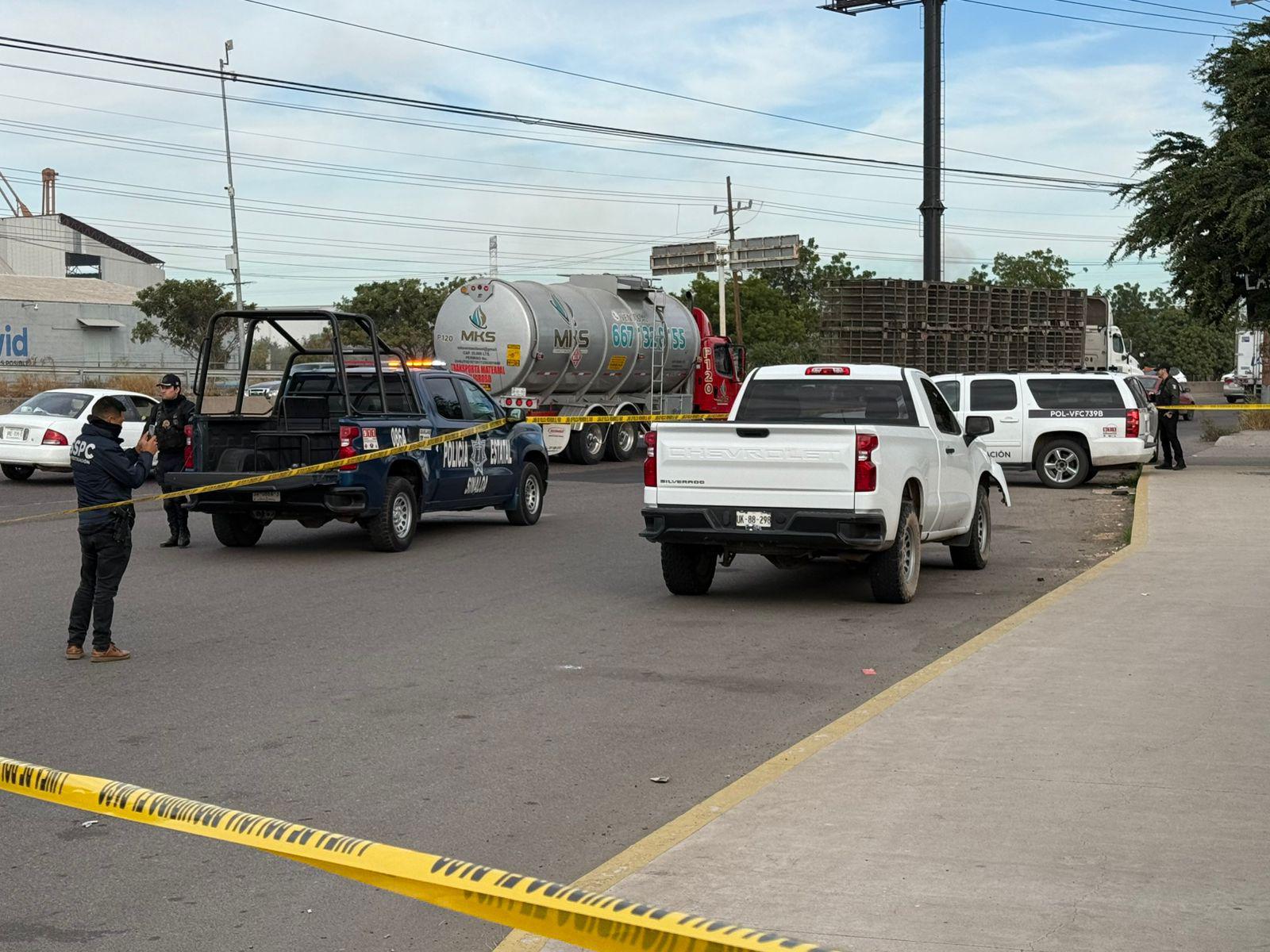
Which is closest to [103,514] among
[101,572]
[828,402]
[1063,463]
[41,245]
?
[101,572]

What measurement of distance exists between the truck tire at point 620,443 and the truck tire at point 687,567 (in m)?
19.3

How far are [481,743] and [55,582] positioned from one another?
6.79 metres

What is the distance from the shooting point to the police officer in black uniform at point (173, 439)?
15.5 m

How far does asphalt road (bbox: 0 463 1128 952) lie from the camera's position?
5176 mm

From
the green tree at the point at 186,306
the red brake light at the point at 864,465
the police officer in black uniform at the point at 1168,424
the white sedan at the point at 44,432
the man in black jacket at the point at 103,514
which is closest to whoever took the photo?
the man in black jacket at the point at 103,514

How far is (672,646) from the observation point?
9977mm

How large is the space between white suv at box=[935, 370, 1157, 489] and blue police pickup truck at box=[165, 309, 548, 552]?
955cm

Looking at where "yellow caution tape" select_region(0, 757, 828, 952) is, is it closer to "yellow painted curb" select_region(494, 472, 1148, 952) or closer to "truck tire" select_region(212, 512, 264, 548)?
"yellow painted curb" select_region(494, 472, 1148, 952)

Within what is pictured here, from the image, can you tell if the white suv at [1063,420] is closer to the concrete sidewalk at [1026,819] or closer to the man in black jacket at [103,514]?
the concrete sidewalk at [1026,819]

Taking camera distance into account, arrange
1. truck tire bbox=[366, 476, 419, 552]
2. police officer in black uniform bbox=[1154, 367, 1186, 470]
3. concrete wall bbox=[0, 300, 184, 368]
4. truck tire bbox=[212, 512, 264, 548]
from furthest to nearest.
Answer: concrete wall bbox=[0, 300, 184, 368] < police officer in black uniform bbox=[1154, 367, 1186, 470] < truck tire bbox=[212, 512, 264, 548] < truck tire bbox=[366, 476, 419, 552]

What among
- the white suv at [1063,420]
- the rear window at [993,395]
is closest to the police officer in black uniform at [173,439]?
the white suv at [1063,420]

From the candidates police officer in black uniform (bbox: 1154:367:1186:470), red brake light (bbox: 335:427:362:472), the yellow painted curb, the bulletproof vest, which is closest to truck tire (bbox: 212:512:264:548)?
the bulletproof vest

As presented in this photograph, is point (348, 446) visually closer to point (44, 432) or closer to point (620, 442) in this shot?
point (44, 432)

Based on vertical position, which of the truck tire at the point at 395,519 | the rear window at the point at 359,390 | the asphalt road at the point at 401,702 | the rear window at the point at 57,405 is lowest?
the asphalt road at the point at 401,702
